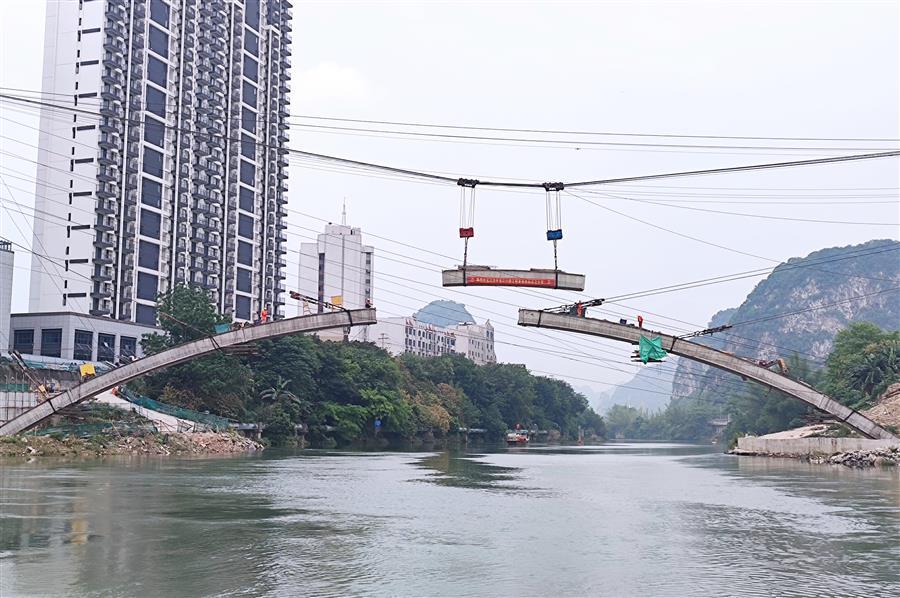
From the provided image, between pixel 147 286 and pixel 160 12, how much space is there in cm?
3947

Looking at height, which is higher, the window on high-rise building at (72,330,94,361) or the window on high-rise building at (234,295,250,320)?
the window on high-rise building at (234,295,250,320)

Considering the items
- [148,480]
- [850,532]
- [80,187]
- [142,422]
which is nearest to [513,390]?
[80,187]

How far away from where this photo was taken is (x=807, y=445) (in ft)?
233

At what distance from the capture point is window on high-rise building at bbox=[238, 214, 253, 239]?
144488mm

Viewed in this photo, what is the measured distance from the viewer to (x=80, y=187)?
117 metres

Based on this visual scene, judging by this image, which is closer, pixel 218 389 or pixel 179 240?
pixel 218 389

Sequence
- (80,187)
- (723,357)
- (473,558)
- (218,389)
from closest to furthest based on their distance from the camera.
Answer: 1. (473,558)
2. (723,357)
3. (218,389)
4. (80,187)

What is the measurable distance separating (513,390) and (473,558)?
478ft

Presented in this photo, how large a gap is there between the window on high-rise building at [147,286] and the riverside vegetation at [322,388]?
919 inches

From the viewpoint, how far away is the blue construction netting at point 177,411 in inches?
2943

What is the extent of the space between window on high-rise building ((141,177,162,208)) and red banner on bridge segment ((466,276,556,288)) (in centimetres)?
9156

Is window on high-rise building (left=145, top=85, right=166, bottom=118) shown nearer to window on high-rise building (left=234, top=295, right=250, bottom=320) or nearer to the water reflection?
window on high-rise building (left=234, top=295, right=250, bottom=320)

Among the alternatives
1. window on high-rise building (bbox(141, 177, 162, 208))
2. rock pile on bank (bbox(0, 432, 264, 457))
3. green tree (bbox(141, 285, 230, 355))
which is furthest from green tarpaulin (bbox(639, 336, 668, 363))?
window on high-rise building (bbox(141, 177, 162, 208))

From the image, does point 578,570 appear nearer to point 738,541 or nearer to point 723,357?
point 738,541
